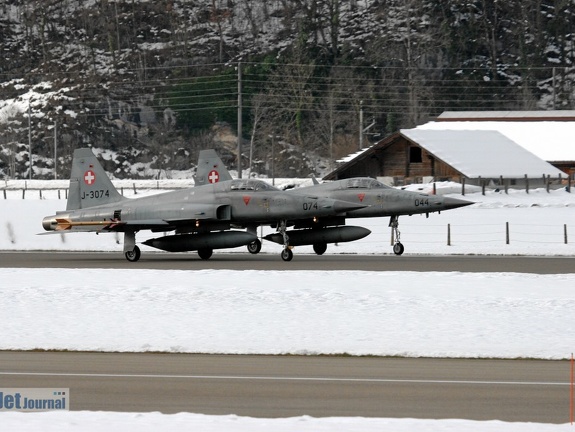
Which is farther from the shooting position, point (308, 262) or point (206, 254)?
point (206, 254)

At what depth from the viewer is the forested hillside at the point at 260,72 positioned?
99.2 m

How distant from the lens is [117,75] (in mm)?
110562

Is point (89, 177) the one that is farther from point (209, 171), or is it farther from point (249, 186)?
point (249, 186)

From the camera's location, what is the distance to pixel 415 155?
238 ft

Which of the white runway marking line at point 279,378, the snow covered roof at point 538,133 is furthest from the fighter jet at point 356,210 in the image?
the snow covered roof at point 538,133

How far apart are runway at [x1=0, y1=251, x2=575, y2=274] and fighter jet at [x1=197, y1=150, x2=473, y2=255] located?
0.59m

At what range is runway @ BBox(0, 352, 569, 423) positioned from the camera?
11.8 m

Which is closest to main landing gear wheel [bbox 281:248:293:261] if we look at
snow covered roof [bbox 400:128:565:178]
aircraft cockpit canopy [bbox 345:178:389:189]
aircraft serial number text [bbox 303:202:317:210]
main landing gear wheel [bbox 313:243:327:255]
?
aircraft serial number text [bbox 303:202:317:210]

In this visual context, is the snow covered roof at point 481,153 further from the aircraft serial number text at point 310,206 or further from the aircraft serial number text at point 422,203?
the aircraft serial number text at point 310,206

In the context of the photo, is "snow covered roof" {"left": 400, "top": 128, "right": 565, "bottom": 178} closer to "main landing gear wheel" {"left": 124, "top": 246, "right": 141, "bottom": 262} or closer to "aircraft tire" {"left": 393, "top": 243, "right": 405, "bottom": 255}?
"aircraft tire" {"left": 393, "top": 243, "right": 405, "bottom": 255}

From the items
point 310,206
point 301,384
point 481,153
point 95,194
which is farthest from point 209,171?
point 481,153

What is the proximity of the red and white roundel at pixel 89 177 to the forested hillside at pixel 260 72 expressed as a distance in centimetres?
5792

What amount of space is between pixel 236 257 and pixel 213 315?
49.5ft

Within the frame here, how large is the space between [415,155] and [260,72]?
38246mm
